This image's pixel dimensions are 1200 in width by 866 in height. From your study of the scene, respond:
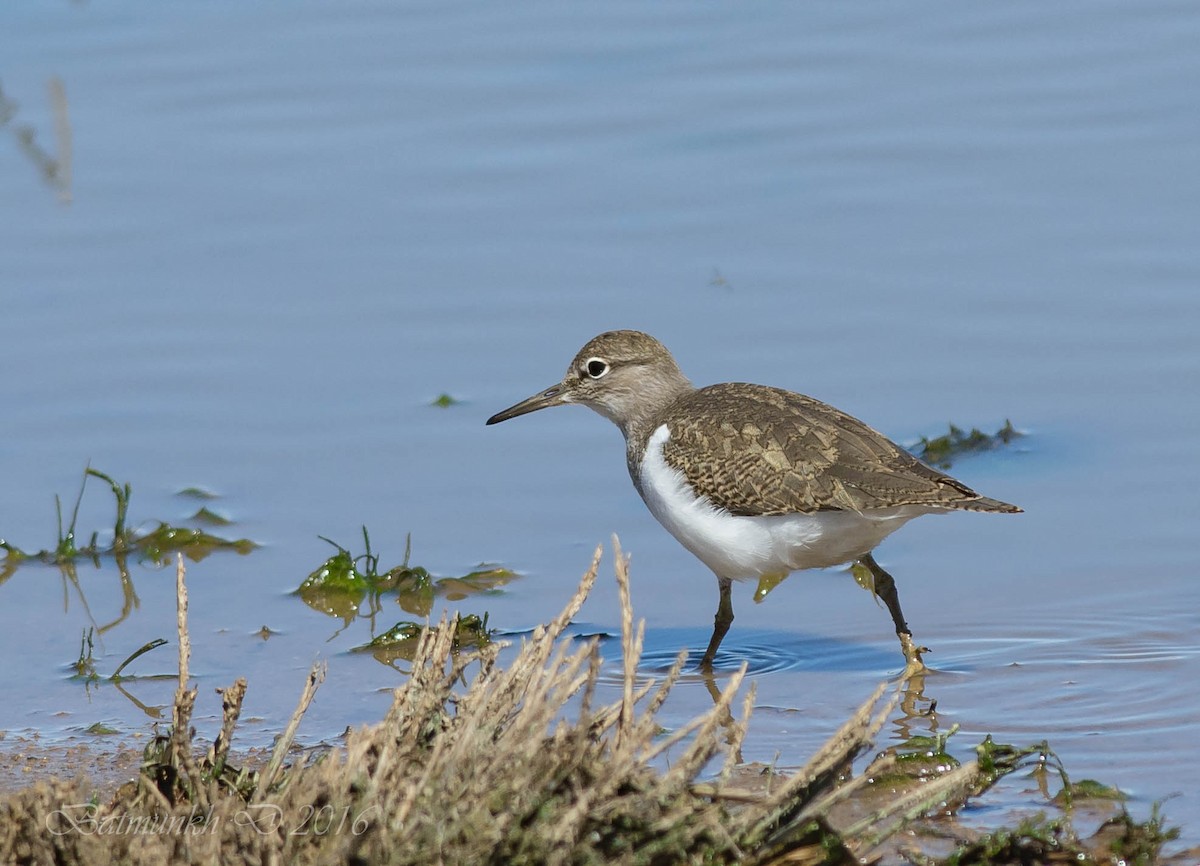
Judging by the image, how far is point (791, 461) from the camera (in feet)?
22.7

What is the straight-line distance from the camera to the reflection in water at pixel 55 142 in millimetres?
11781

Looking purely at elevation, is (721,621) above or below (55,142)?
below

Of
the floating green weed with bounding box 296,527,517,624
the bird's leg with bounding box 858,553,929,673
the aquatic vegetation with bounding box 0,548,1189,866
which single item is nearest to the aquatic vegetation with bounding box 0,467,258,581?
the floating green weed with bounding box 296,527,517,624

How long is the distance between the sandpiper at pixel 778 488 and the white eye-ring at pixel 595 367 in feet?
1.86

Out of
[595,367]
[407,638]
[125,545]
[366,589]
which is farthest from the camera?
[595,367]

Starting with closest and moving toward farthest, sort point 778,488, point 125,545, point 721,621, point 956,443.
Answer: point 778,488, point 721,621, point 125,545, point 956,443

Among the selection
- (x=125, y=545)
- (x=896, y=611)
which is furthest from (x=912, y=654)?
(x=125, y=545)

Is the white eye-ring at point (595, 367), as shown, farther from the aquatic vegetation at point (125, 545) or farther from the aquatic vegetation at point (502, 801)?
the aquatic vegetation at point (502, 801)

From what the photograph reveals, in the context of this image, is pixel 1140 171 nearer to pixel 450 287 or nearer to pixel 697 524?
pixel 450 287

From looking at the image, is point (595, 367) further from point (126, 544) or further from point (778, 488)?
point (126, 544)

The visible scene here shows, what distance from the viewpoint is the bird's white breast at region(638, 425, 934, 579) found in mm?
6809

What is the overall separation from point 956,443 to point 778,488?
2.08 m

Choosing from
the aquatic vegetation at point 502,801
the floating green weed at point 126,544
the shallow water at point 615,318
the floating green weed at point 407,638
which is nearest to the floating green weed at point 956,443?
the shallow water at point 615,318

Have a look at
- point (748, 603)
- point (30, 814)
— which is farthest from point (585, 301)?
point (30, 814)
